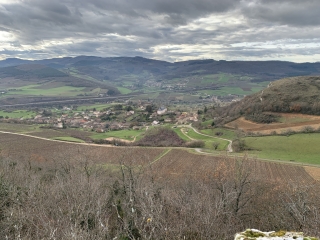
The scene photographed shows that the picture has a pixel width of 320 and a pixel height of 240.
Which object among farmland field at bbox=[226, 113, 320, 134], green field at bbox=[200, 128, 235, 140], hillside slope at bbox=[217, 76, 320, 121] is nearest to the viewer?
farmland field at bbox=[226, 113, 320, 134]

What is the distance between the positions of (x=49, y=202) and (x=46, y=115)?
13807 cm

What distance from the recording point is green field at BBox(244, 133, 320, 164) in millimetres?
55938

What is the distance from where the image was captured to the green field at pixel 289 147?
55938 mm

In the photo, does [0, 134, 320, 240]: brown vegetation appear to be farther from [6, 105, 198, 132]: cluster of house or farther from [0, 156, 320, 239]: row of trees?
[6, 105, 198, 132]: cluster of house

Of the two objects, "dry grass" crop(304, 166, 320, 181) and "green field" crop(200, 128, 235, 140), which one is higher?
"dry grass" crop(304, 166, 320, 181)

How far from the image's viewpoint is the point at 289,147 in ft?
208

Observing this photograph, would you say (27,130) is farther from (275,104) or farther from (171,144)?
(275,104)

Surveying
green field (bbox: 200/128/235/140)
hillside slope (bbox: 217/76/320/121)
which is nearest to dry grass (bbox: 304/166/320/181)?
green field (bbox: 200/128/235/140)

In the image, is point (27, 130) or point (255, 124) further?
point (27, 130)

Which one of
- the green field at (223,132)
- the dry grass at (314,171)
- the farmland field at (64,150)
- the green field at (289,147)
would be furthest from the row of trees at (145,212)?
the green field at (223,132)

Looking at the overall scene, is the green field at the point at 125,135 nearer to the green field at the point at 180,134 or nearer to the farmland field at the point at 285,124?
the green field at the point at 180,134

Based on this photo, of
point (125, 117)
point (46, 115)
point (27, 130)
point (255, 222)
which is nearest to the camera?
point (255, 222)

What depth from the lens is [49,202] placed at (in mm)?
19703

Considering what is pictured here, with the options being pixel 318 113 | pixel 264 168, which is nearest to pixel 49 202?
pixel 264 168
